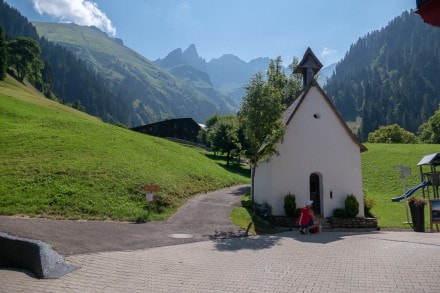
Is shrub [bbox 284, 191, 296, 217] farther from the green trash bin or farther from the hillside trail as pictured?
the green trash bin

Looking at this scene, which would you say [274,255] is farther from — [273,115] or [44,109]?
[44,109]

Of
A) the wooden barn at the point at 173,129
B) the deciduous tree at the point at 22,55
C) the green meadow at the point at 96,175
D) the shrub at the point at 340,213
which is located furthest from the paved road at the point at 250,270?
the deciduous tree at the point at 22,55

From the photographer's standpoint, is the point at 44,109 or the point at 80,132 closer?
the point at 80,132

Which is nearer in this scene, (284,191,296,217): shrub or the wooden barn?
(284,191,296,217): shrub

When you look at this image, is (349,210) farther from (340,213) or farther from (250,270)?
(250,270)

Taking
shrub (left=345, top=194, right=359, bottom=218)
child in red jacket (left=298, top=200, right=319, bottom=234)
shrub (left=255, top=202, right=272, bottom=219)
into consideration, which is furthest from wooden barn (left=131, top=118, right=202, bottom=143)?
child in red jacket (left=298, top=200, right=319, bottom=234)

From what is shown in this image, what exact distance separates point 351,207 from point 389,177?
19.8 m

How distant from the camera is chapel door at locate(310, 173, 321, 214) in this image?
23.4 m

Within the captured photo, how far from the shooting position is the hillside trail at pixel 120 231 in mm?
13133

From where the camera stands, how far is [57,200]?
19.2 meters

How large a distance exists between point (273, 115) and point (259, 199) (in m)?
7.81

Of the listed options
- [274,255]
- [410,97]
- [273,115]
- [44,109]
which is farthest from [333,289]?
[410,97]

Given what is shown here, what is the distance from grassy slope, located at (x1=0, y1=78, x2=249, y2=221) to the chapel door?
30.6 feet

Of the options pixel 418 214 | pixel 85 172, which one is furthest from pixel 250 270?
pixel 85 172
